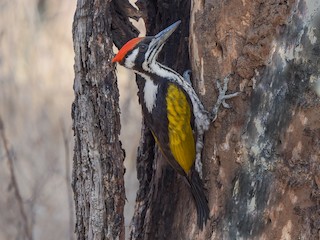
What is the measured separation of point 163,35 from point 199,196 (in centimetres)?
89

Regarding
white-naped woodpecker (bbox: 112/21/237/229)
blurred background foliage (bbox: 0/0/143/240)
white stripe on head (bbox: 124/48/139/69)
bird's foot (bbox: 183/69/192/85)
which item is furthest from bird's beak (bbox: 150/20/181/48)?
blurred background foliage (bbox: 0/0/143/240)

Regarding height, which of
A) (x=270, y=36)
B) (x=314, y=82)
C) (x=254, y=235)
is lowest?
(x=254, y=235)

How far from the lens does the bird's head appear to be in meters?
3.51

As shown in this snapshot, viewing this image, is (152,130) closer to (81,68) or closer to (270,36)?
(81,68)

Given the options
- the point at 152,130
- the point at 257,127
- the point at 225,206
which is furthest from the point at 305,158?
the point at 152,130

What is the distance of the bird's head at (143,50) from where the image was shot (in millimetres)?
3510

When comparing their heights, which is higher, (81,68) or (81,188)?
(81,68)

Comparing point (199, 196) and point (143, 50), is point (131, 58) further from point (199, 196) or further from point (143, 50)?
point (199, 196)

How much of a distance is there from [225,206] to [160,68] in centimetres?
89

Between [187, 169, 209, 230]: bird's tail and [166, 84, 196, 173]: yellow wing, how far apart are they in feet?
0.17

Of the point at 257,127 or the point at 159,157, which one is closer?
the point at 257,127

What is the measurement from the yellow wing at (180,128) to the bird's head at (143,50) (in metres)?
0.22

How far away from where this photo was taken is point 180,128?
11.5 feet

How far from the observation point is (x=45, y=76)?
7.20m
